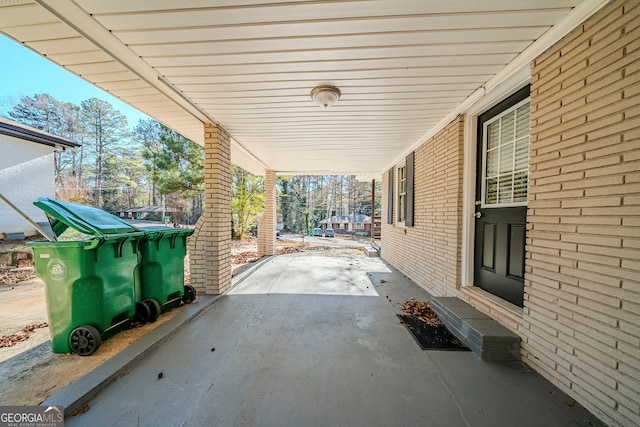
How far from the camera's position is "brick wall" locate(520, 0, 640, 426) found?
4.33ft

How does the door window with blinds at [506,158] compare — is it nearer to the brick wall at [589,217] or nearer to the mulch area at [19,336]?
the brick wall at [589,217]

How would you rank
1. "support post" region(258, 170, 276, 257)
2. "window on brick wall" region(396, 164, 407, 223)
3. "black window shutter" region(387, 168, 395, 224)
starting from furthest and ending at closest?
"support post" region(258, 170, 276, 257)
"black window shutter" region(387, 168, 395, 224)
"window on brick wall" region(396, 164, 407, 223)

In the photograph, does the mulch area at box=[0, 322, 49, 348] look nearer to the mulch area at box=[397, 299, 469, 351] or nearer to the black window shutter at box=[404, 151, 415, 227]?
the mulch area at box=[397, 299, 469, 351]

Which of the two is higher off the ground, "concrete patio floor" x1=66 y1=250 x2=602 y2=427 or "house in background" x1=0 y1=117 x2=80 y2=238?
"house in background" x1=0 y1=117 x2=80 y2=238

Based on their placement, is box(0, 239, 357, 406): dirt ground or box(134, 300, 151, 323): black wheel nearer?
box(0, 239, 357, 406): dirt ground

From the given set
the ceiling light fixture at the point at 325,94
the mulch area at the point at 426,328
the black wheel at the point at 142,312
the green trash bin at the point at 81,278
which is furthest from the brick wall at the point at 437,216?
the green trash bin at the point at 81,278

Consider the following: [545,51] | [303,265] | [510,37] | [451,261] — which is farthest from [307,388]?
[303,265]

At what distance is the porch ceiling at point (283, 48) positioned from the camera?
1.53 meters

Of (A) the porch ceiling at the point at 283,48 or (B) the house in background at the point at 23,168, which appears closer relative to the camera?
(A) the porch ceiling at the point at 283,48

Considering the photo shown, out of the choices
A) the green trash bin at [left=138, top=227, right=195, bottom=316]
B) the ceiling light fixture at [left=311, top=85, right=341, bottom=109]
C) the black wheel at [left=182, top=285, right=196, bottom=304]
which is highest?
the ceiling light fixture at [left=311, top=85, right=341, bottom=109]

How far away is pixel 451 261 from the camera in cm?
312

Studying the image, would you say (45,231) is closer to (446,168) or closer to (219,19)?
(219,19)

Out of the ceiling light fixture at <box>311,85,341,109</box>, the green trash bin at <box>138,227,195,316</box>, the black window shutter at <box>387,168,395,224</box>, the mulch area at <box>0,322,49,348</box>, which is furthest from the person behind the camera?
the black window shutter at <box>387,168,395,224</box>

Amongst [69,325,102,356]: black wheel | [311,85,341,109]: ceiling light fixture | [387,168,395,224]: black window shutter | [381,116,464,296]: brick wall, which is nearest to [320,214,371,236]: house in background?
[387,168,395,224]: black window shutter
